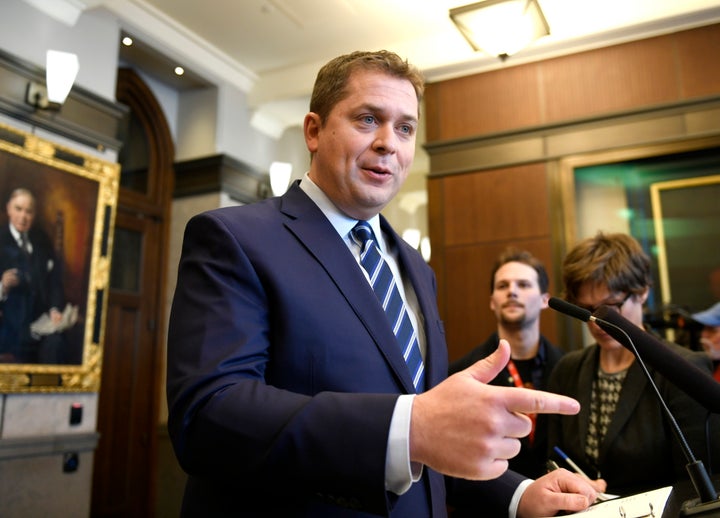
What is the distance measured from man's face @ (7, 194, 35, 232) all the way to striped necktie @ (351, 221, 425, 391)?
3.81 m

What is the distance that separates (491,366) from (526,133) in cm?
512

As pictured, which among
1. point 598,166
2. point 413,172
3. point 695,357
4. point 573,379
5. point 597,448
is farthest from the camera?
point 413,172

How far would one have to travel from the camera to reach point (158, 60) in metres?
6.20

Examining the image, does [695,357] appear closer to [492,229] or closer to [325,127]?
[325,127]

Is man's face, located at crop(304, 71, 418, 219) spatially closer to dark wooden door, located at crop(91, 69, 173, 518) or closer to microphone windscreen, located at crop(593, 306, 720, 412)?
microphone windscreen, located at crop(593, 306, 720, 412)

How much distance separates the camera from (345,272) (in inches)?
48.5

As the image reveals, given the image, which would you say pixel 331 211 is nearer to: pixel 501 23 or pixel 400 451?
pixel 400 451

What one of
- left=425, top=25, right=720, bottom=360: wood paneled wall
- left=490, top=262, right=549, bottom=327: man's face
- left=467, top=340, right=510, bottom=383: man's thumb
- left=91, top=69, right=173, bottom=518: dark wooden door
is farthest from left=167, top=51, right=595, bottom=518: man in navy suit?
left=91, top=69, right=173, bottom=518: dark wooden door

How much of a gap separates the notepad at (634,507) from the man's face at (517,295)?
7.21ft

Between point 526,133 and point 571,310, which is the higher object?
point 526,133

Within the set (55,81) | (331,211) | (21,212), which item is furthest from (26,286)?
(331,211)

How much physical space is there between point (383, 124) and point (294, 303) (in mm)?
536

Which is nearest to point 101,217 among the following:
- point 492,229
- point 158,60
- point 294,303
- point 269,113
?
point 158,60

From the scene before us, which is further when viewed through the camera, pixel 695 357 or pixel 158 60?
pixel 158 60
